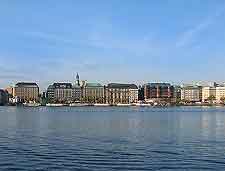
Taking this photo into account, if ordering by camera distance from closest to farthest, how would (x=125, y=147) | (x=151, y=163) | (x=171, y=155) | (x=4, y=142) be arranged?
(x=151, y=163), (x=171, y=155), (x=125, y=147), (x=4, y=142)

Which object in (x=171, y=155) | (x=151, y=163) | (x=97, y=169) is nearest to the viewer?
(x=97, y=169)

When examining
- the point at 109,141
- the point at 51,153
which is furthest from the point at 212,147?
the point at 51,153

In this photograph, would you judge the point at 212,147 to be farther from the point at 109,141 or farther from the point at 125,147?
the point at 109,141

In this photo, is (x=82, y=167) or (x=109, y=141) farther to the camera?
(x=109, y=141)

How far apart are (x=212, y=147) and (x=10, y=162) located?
44.9ft

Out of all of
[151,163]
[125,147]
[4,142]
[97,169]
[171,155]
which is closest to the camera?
[97,169]

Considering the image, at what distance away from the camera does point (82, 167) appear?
23.5 metres

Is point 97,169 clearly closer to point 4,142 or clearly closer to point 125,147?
point 125,147

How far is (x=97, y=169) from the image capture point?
23016 millimetres

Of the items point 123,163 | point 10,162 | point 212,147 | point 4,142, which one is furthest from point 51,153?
point 212,147

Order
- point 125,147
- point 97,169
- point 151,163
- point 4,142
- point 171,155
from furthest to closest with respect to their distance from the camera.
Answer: point 4,142 → point 125,147 → point 171,155 → point 151,163 → point 97,169

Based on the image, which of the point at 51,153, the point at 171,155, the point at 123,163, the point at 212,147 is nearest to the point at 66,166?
the point at 123,163

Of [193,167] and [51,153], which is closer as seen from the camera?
[193,167]

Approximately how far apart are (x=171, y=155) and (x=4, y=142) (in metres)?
13.2
